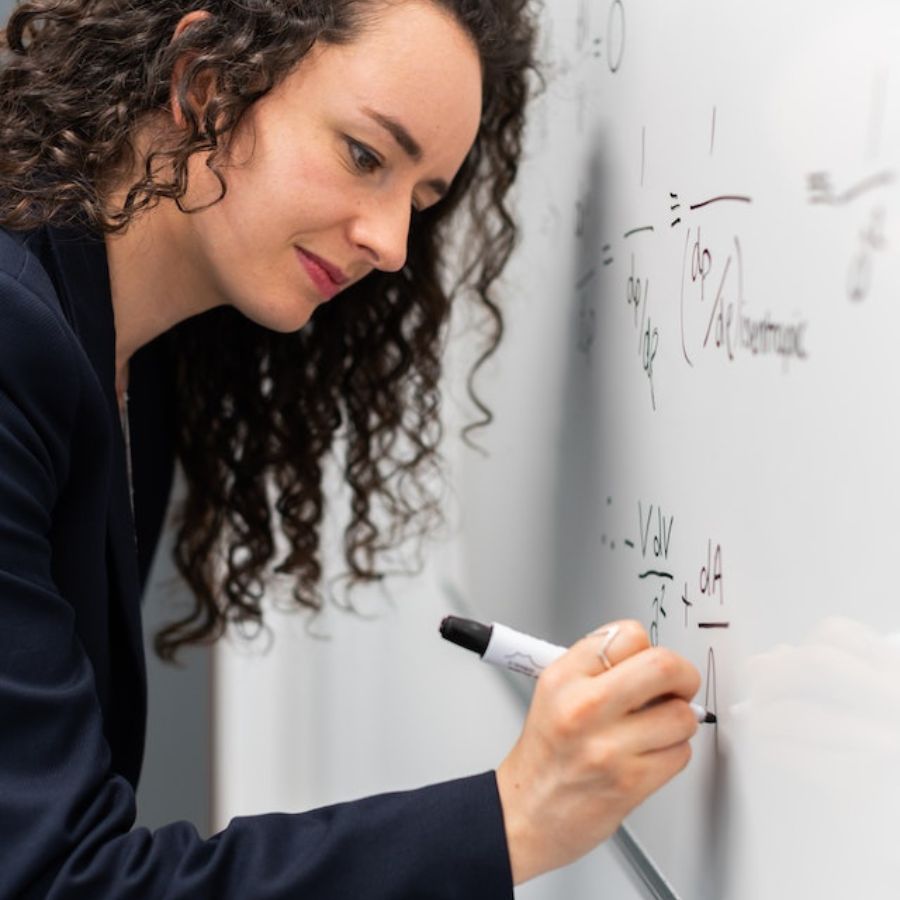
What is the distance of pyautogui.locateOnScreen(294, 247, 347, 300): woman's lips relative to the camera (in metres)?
0.80

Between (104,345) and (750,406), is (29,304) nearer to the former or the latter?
(104,345)

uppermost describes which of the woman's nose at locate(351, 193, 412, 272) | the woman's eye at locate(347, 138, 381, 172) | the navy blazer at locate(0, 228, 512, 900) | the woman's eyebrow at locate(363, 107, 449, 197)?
the woman's eyebrow at locate(363, 107, 449, 197)

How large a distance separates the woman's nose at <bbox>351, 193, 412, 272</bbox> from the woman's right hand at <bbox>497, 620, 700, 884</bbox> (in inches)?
11.6

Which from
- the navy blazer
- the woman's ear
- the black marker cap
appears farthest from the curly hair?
the black marker cap

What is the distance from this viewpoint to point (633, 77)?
717 millimetres

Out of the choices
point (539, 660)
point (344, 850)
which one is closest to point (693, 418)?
point (539, 660)

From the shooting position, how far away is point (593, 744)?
1.91ft

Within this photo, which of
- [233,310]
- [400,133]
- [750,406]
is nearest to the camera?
[750,406]

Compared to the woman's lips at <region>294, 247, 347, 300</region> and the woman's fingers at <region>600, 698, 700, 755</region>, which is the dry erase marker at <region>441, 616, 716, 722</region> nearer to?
the woman's fingers at <region>600, 698, 700, 755</region>

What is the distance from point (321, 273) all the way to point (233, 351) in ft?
1.13

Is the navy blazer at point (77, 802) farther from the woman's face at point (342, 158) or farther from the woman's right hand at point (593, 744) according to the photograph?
the woman's face at point (342, 158)

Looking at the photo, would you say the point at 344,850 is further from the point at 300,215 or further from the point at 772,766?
the point at 300,215

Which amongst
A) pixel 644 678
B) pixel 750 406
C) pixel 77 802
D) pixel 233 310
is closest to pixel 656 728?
pixel 644 678

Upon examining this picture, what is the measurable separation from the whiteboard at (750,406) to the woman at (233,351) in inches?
2.4
